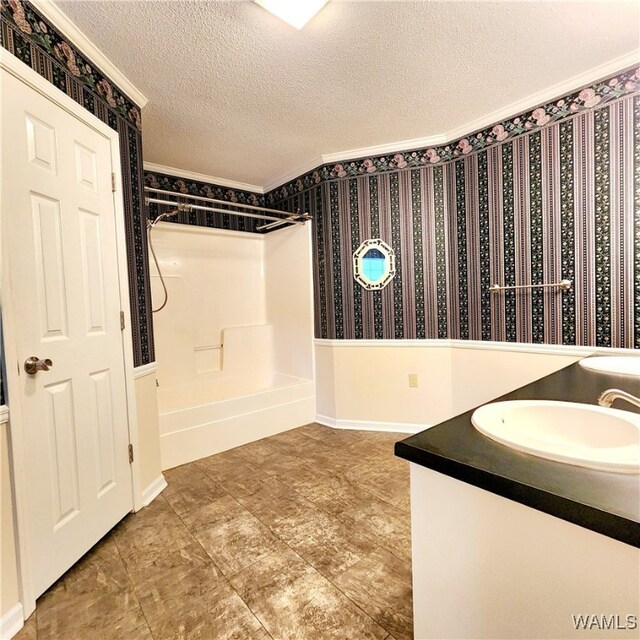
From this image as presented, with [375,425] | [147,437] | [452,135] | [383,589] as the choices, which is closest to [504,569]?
[383,589]

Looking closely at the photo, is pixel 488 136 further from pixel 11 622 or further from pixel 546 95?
pixel 11 622

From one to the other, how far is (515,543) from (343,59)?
7.02ft

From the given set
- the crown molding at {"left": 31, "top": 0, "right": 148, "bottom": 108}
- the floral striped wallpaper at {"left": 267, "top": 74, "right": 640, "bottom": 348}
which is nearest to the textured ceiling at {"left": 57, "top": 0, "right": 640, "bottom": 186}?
the crown molding at {"left": 31, "top": 0, "right": 148, "bottom": 108}

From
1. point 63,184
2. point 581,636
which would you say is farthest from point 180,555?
point 63,184

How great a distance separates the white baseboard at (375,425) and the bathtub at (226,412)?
267mm

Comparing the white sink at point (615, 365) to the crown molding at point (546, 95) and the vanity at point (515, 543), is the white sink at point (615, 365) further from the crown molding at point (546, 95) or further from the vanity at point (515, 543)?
the crown molding at point (546, 95)

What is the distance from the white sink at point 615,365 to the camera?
1.38 meters

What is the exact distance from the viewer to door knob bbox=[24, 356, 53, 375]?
1341 millimetres

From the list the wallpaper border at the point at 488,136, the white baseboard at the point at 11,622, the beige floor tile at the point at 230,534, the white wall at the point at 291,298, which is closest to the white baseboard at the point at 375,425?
the white wall at the point at 291,298

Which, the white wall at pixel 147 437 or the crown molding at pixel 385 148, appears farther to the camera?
the crown molding at pixel 385 148

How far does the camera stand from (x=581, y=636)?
0.59 m

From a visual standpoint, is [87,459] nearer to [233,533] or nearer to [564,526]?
[233,533]

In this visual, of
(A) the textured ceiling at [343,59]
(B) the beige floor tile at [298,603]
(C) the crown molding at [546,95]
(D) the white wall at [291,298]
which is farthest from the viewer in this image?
(D) the white wall at [291,298]

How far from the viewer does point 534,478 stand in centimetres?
62
